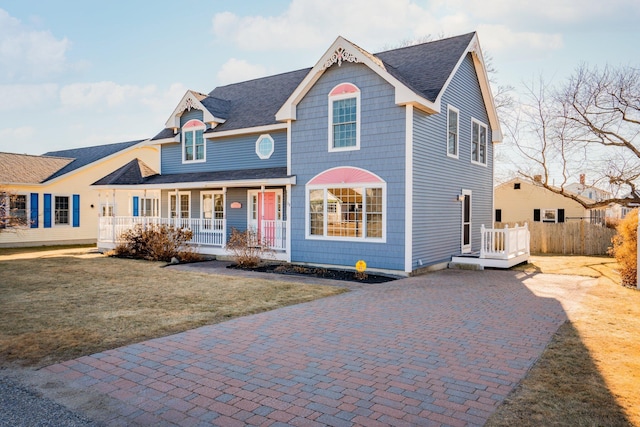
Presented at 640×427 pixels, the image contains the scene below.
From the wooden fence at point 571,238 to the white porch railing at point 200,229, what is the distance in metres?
14.8

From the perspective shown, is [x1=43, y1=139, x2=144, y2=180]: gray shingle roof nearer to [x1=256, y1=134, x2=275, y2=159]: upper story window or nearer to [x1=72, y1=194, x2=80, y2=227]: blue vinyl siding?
[x1=72, y1=194, x2=80, y2=227]: blue vinyl siding

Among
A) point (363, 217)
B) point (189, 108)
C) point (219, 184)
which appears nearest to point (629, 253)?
A: point (363, 217)

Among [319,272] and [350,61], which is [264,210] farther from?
[350,61]

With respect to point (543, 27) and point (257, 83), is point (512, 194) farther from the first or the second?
point (257, 83)

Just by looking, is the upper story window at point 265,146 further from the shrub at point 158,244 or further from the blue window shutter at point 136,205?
the blue window shutter at point 136,205

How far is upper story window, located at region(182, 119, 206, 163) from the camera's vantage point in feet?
65.5

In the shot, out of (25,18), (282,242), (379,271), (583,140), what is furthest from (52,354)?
(583,140)

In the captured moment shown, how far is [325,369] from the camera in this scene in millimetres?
5301

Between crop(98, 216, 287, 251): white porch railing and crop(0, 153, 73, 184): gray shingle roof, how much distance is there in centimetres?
558

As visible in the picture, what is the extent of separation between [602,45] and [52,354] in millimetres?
22593

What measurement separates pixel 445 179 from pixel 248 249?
7.38 m

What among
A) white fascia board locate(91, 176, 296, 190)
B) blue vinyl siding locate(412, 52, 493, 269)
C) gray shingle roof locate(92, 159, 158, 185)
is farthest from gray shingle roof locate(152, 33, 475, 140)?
white fascia board locate(91, 176, 296, 190)

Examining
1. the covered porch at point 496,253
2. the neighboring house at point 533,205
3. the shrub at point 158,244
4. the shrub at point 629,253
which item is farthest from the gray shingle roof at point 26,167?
the neighboring house at point 533,205

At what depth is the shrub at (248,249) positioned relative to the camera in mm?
15195
